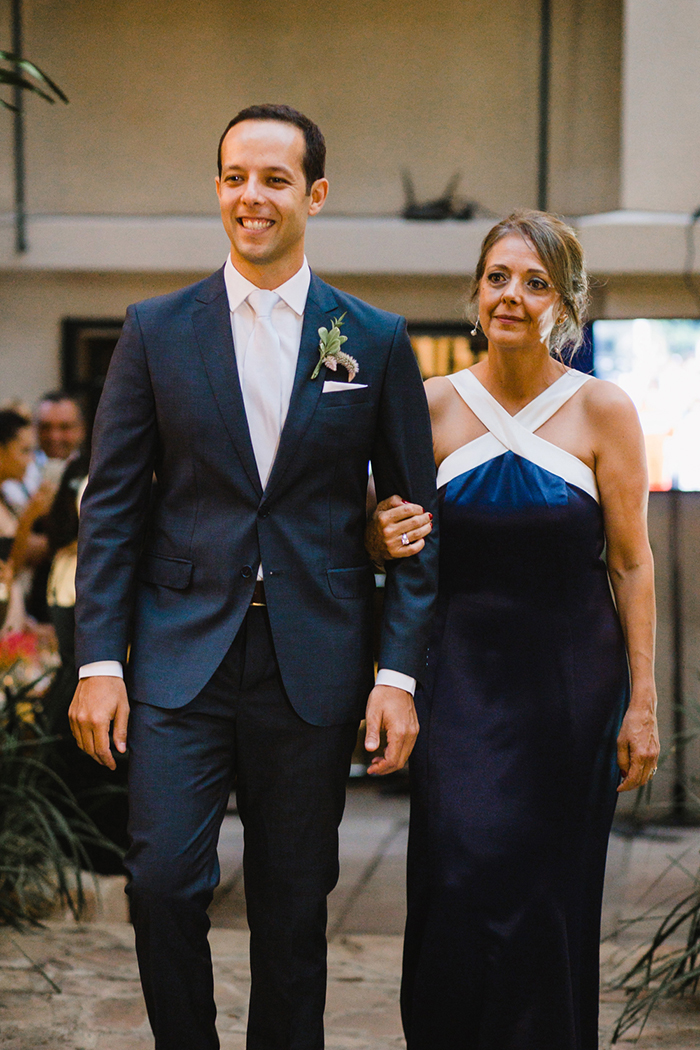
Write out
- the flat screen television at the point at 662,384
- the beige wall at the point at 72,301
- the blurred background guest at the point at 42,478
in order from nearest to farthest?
the flat screen television at the point at 662,384 → the blurred background guest at the point at 42,478 → the beige wall at the point at 72,301

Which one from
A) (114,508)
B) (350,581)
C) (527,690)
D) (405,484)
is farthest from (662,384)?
(114,508)

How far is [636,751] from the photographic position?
2.83 m

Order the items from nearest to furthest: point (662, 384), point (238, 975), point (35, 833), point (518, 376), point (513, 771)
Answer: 1. point (513, 771)
2. point (518, 376)
3. point (238, 975)
4. point (35, 833)
5. point (662, 384)

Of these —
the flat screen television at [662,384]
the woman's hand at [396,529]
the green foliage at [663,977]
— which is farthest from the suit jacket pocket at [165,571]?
the flat screen television at [662,384]

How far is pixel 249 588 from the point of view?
2.47 metres

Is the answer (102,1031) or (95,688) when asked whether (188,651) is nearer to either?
(95,688)

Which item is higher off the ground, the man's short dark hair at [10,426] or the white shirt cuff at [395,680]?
the man's short dark hair at [10,426]

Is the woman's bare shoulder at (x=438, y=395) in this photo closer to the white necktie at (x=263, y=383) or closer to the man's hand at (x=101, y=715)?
the white necktie at (x=263, y=383)

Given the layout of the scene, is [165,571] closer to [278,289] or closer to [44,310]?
[278,289]

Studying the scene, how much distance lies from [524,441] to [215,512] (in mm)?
789

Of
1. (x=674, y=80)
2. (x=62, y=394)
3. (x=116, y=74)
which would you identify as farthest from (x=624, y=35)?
(x=62, y=394)

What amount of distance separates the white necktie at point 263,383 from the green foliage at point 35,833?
192 cm

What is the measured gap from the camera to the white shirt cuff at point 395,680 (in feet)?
8.32

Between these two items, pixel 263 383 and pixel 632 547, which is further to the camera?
pixel 632 547
